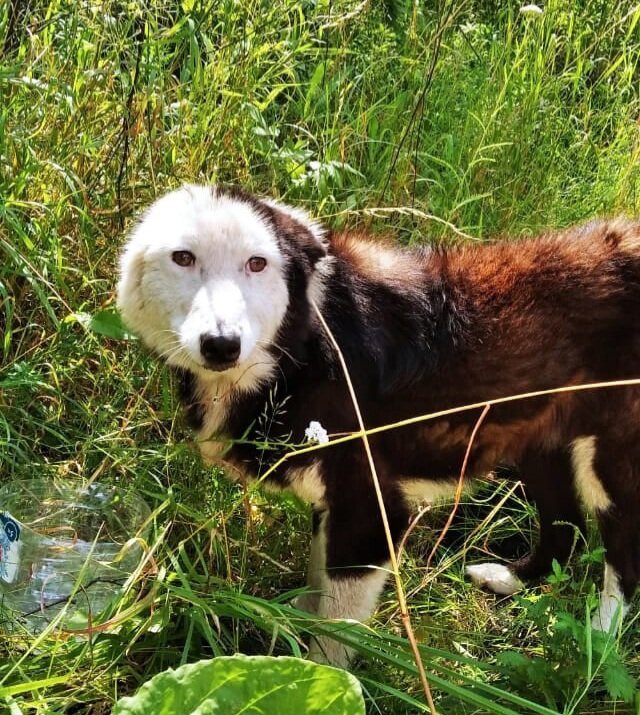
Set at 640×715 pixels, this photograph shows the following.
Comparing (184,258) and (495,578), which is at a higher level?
(184,258)

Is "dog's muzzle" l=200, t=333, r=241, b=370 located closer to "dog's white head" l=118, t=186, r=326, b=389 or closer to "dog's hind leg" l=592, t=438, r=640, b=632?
"dog's white head" l=118, t=186, r=326, b=389

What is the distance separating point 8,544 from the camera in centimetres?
226

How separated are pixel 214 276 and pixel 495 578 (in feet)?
5.03

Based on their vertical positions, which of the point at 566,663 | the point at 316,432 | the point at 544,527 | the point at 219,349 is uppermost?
the point at 219,349

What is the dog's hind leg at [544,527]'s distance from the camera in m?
2.82

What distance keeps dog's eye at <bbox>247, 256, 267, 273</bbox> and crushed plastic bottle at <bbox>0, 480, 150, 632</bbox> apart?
71 centimetres

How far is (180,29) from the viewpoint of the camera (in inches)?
121

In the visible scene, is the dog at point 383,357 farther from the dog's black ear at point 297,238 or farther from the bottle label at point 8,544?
the bottle label at point 8,544

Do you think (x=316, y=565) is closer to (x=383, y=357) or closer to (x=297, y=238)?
(x=383, y=357)

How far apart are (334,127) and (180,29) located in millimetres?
713

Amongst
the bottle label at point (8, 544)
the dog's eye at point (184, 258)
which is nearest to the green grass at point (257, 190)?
the bottle label at point (8, 544)

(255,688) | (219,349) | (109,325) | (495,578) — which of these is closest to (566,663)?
(495,578)

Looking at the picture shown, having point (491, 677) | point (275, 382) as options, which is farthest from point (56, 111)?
point (491, 677)

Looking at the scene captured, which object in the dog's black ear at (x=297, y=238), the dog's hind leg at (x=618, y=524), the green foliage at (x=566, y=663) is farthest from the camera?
the dog's hind leg at (x=618, y=524)
